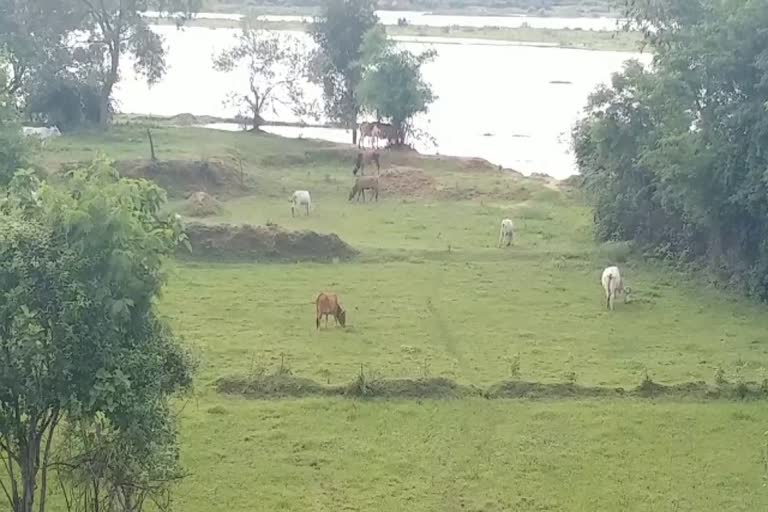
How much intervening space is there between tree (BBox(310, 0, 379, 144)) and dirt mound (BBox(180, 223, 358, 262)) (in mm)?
19726

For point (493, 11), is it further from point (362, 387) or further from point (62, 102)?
point (362, 387)

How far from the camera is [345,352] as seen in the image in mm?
19922

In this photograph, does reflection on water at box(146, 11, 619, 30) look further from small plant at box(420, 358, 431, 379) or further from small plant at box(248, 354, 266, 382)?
small plant at box(248, 354, 266, 382)

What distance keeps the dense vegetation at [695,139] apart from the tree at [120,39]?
22.7 metres

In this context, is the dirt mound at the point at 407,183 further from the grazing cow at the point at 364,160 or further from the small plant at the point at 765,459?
the small plant at the point at 765,459

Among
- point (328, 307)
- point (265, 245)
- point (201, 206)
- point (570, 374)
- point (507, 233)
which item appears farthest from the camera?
point (201, 206)

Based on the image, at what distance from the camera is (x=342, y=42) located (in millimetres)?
47938

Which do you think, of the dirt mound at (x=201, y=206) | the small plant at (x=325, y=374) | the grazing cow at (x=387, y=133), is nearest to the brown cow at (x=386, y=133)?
the grazing cow at (x=387, y=133)

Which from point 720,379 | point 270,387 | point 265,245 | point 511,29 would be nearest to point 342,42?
point 265,245

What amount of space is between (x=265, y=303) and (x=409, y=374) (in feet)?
19.1

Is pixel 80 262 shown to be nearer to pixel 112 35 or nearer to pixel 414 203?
pixel 414 203

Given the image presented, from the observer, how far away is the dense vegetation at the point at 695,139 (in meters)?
24.5

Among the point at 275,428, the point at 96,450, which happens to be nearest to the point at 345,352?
the point at 275,428

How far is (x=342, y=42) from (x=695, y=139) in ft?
83.2
